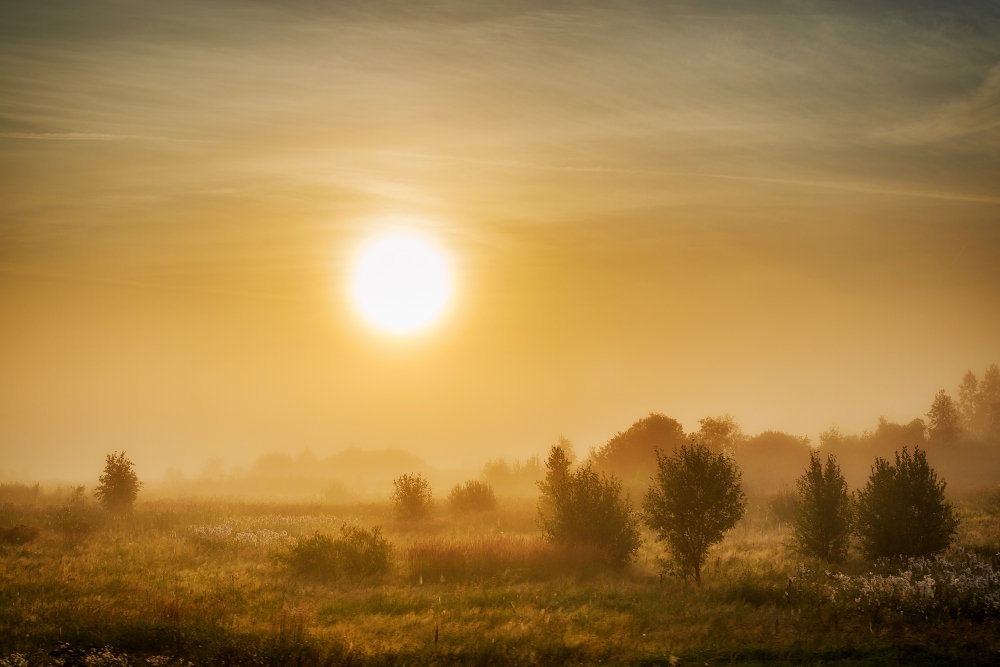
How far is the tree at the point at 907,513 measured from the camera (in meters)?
24.7

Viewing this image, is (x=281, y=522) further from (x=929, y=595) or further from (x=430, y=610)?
(x=929, y=595)

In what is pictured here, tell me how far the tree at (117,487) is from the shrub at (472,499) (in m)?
23.0

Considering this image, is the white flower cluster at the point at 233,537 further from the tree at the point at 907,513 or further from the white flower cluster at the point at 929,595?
the tree at the point at 907,513

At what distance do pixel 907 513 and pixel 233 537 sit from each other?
32423 mm

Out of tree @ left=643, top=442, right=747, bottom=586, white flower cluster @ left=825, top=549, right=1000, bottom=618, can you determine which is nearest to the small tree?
tree @ left=643, top=442, right=747, bottom=586

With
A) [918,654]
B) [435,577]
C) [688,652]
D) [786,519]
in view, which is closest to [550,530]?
[435,577]

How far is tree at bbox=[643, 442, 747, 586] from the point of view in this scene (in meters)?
23.8

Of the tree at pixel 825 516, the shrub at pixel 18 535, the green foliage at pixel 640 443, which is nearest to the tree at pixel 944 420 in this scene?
the green foliage at pixel 640 443

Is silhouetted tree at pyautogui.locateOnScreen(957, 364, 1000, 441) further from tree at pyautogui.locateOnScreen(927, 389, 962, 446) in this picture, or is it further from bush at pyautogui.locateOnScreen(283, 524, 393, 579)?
bush at pyautogui.locateOnScreen(283, 524, 393, 579)

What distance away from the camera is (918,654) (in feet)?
48.0

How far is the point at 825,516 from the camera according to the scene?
27.7m

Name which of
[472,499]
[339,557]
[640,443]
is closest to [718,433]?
[640,443]

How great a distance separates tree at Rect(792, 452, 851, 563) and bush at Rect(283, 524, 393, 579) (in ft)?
64.5

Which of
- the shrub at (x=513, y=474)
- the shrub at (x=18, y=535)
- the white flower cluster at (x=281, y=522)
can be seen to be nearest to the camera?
the shrub at (x=18, y=535)
